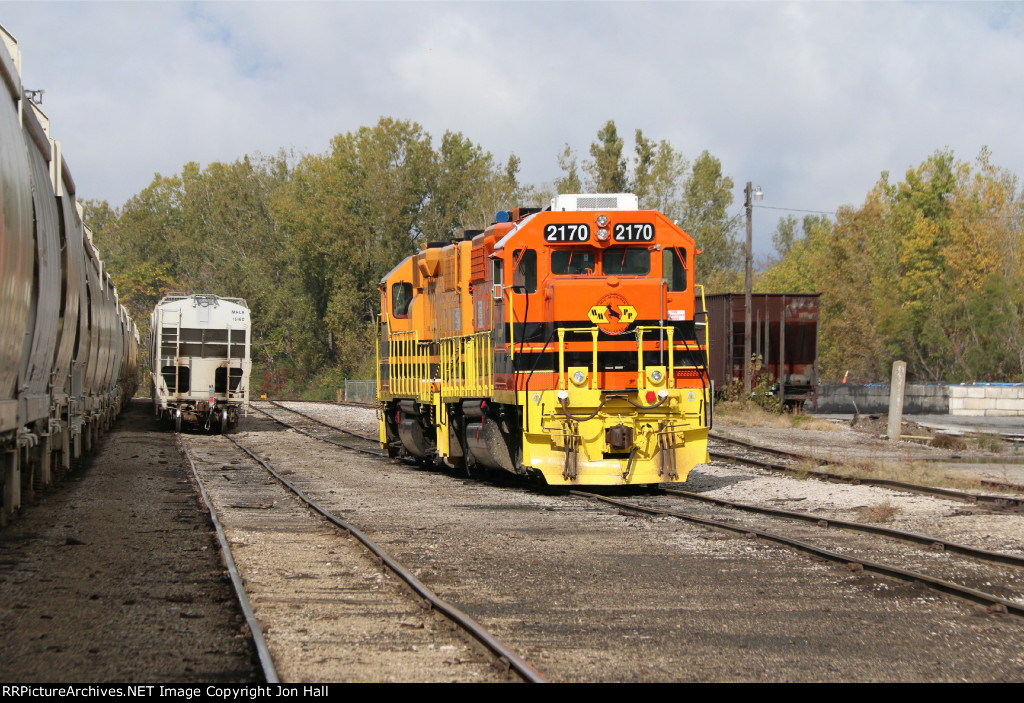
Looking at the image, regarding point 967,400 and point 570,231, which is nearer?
point 570,231

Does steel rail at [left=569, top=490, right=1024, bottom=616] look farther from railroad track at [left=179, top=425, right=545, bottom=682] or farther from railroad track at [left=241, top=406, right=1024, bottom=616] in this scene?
railroad track at [left=179, top=425, right=545, bottom=682]

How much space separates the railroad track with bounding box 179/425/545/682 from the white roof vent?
484 centimetres

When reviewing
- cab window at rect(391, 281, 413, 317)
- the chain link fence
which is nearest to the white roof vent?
cab window at rect(391, 281, 413, 317)

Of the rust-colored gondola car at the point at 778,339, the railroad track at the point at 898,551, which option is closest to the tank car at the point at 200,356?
the rust-colored gondola car at the point at 778,339

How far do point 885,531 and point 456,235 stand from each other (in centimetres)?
3448

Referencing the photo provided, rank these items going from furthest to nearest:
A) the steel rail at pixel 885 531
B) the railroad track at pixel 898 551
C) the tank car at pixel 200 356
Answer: the tank car at pixel 200 356, the steel rail at pixel 885 531, the railroad track at pixel 898 551

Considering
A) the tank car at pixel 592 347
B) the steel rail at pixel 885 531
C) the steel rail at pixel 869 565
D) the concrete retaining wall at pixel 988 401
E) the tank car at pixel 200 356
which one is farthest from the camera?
the concrete retaining wall at pixel 988 401

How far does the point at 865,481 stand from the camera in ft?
47.6

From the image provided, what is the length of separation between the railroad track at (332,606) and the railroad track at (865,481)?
23.1 feet

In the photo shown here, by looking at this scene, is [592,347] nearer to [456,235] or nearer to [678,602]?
[678,602]

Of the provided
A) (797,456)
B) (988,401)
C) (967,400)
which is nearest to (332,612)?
(797,456)

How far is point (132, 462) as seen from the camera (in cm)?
1939

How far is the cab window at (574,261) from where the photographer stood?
13734 millimetres

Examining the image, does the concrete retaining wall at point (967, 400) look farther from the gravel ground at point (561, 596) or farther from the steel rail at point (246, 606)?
the steel rail at point (246, 606)
